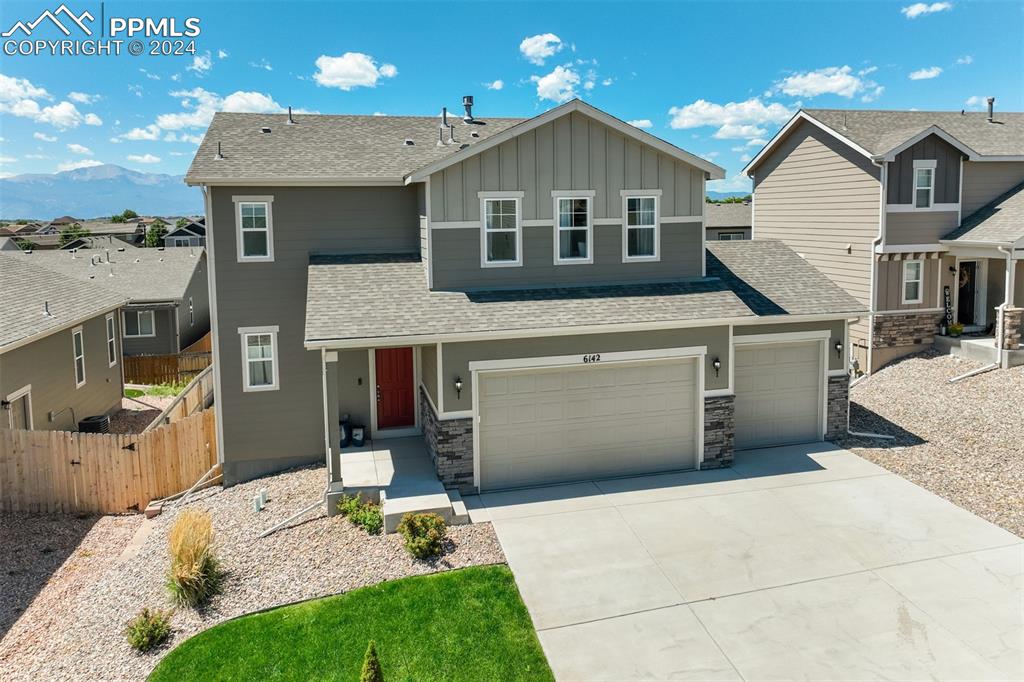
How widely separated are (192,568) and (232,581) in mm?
619

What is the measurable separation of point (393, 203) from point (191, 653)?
9.72 metres

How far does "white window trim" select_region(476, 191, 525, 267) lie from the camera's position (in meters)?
13.9

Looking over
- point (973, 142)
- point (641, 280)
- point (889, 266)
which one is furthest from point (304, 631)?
point (973, 142)

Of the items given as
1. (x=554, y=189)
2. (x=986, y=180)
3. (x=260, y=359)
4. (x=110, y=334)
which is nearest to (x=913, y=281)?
(x=986, y=180)

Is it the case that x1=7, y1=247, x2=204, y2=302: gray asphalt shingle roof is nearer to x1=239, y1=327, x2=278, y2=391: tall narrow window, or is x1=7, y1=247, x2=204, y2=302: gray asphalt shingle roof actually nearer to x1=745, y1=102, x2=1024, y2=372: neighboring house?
x1=239, y1=327, x2=278, y2=391: tall narrow window

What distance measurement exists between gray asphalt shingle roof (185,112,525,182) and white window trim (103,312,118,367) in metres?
8.59

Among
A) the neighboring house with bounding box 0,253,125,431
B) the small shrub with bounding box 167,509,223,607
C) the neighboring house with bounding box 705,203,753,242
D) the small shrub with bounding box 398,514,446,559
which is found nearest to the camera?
the small shrub with bounding box 167,509,223,607

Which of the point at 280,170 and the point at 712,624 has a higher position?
the point at 280,170

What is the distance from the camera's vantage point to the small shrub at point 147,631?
8.77 m

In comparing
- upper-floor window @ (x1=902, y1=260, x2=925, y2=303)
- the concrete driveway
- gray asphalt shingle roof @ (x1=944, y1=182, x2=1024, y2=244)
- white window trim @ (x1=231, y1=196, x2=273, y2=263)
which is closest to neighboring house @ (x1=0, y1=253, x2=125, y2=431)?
white window trim @ (x1=231, y1=196, x2=273, y2=263)

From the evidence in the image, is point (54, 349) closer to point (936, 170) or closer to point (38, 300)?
point (38, 300)

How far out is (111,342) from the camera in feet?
73.7

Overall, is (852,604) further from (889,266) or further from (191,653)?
(889,266)

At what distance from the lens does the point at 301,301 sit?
15.3 metres
